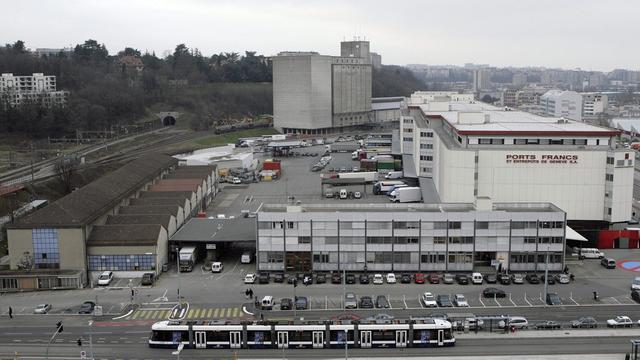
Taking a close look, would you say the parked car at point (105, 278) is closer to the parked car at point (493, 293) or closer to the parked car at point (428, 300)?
the parked car at point (428, 300)

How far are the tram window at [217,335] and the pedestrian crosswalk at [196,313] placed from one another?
3826 mm

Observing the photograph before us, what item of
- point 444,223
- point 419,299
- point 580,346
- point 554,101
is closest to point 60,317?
point 419,299

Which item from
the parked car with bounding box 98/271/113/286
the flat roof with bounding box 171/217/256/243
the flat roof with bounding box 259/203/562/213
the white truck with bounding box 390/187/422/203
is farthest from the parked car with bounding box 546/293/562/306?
the white truck with bounding box 390/187/422/203

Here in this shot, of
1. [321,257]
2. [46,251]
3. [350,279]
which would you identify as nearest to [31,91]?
[46,251]

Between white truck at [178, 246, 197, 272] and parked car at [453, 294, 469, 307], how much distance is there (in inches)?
615

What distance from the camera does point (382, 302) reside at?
103 ft

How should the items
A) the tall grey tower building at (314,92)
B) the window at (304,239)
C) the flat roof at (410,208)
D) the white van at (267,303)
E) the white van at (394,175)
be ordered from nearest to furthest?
the white van at (267,303) → the window at (304,239) → the flat roof at (410,208) → the white van at (394,175) → the tall grey tower building at (314,92)

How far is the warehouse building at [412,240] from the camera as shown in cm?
3656

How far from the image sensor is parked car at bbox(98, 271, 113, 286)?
1406 inches

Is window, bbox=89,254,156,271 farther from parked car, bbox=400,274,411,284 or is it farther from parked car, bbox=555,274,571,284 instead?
parked car, bbox=555,274,571,284

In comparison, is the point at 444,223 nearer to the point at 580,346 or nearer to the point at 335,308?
the point at 335,308

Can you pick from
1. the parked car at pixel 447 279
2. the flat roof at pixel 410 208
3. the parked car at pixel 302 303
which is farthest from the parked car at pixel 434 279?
the parked car at pixel 302 303

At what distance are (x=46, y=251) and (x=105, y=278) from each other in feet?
12.6

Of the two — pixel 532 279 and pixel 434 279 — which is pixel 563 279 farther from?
pixel 434 279
